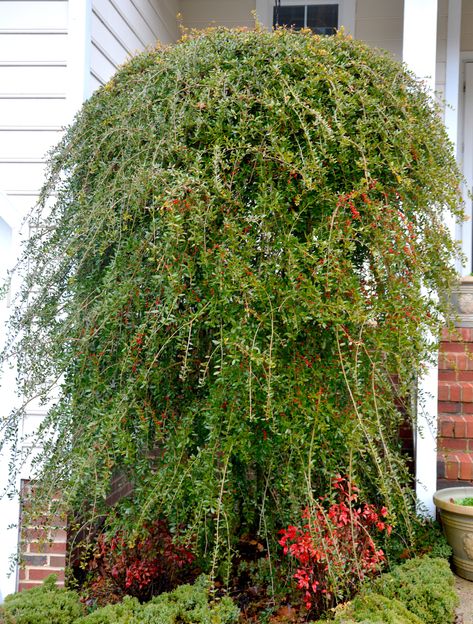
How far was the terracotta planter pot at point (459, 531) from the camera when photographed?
9.30 feet

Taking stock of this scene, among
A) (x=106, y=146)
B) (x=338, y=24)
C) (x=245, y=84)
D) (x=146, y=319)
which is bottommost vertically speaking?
(x=146, y=319)

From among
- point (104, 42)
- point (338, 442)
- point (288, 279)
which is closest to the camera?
point (288, 279)

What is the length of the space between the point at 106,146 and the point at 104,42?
105 cm

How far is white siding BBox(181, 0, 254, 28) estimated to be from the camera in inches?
200

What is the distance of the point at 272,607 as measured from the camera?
2.51 metres

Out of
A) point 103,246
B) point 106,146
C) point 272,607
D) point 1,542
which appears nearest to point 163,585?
point 272,607

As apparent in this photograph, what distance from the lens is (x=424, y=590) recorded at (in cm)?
239

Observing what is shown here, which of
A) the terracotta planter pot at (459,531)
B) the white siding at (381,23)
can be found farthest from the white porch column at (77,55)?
the white siding at (381,23)

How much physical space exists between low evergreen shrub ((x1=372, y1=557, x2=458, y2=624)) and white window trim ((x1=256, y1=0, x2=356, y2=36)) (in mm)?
3963

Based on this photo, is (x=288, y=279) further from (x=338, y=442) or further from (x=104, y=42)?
(x=104, y=42)

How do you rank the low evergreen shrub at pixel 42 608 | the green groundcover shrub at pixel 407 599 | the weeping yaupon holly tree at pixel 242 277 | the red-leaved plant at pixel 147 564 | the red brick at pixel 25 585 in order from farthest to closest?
1. the red brick at pixel 25 585
2. the red-leaved plant at pixel 147 564
3. the low evergreen shrub at pixel 42 608
4. the green groundcover shrub at pixel 407 599
5. the weeping yaupon holly tree at pixel 242 277

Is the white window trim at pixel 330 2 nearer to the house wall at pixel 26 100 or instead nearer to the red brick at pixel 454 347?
the house wall at pixel 26 100

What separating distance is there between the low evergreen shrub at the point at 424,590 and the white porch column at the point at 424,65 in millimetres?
548

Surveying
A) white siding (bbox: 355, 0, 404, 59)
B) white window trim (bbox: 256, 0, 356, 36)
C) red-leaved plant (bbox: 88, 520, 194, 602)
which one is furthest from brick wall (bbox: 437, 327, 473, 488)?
white window trim (bbox: 256, 0, 356, 36)
